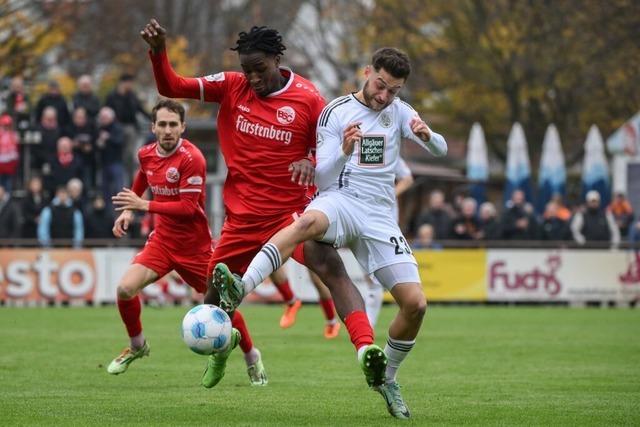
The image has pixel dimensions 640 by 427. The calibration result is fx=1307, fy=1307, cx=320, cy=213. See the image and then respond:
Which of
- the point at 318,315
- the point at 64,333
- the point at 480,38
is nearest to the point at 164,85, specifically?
the point at 64,333

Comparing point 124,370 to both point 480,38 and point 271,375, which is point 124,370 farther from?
point 480,38

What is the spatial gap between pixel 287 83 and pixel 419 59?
104ft

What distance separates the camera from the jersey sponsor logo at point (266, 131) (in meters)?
9.80

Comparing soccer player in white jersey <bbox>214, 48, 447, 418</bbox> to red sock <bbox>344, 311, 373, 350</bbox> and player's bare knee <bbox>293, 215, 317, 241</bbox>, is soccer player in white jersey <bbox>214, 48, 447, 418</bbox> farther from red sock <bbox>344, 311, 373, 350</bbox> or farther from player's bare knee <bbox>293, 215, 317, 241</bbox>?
red sock <bbox>344, 311, 373, 350</bbox>

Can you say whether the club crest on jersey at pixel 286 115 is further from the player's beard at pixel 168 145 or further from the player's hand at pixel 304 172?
the player's beard at pixel 168 145

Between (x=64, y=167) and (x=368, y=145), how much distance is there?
16443 millimetres

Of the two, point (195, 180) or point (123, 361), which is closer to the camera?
point (195, 180)

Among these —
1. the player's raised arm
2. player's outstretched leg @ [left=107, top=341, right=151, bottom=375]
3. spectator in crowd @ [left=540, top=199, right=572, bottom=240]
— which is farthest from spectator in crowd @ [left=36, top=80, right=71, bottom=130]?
the player's raised arm

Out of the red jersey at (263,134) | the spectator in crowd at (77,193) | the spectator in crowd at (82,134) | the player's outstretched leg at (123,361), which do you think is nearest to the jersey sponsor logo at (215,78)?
the red jersey at (263,134)

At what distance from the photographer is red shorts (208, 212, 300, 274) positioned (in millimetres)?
9922

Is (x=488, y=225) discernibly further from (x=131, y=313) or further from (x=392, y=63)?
(x=392, y=63)

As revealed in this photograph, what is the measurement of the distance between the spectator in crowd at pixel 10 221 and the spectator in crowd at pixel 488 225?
891 cm

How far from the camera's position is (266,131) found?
980 cm

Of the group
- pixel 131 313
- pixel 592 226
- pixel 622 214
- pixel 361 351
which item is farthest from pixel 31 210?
pixel 361 351
